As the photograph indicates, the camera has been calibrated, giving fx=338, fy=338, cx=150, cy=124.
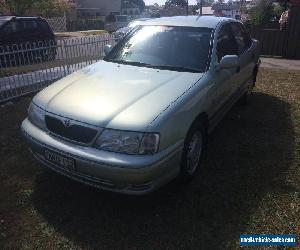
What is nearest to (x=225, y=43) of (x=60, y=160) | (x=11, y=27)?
(x=60, y=160)

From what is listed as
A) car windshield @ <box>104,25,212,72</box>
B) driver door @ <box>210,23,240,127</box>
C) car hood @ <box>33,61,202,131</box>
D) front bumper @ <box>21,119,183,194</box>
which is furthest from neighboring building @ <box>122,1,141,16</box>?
front bumper @ <box>21,119,183,194</box>

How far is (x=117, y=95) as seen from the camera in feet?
11.8

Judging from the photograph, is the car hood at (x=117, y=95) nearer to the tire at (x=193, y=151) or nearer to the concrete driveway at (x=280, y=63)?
the tire at (x=193, y=151)

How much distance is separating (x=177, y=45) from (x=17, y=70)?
15.7ft

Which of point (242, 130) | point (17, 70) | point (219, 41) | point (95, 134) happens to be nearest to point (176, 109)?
point (95, 134)

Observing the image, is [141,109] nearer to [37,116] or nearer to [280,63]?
[37,116]

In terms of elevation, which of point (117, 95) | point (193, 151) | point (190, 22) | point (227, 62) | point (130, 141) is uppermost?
point (190, 22)

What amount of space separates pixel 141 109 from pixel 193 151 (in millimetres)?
994

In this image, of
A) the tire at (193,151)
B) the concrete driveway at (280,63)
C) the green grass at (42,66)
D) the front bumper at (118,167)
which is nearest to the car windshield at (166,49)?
the tire at (193,151)

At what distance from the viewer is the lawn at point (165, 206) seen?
10.5ft

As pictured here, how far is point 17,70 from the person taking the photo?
25.8 feet

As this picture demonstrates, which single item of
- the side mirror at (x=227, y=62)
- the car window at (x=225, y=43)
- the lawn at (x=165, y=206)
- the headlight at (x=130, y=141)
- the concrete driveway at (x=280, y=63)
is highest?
the car window at (x=225, y=43)

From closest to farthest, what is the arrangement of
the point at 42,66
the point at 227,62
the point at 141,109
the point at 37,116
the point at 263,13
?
the point at 141,109 → the point at 37,116 → the point at 227,62 → the point at 42,66 → the point at 263,13

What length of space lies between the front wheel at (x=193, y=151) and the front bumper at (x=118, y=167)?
19cm
